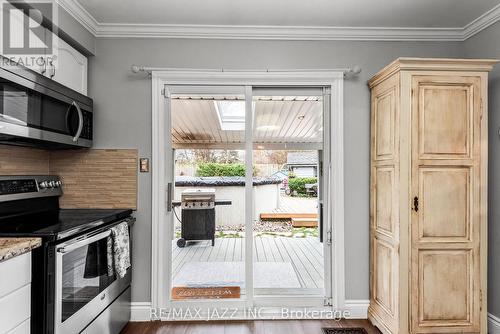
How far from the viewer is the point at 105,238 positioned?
7.28 ft

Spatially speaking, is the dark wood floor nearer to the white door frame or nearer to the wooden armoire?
the white door frame

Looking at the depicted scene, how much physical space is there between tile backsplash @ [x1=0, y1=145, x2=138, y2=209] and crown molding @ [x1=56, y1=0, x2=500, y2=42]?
1072 mm

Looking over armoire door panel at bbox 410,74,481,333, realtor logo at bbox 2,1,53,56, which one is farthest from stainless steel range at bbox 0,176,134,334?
armoire door panel at bbox 410,74,481,333

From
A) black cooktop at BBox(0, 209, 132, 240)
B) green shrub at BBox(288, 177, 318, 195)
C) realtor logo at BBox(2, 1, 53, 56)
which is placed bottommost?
black cooktop at BBox(0, 209, 132, 240)

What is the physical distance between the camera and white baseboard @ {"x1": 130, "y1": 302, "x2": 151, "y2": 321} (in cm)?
274

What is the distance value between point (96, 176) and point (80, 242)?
3.28ft

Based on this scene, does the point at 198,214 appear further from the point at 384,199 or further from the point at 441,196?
the point at 441,196

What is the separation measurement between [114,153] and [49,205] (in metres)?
0.66

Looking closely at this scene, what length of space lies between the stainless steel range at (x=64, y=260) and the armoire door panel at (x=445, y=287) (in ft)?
7.57

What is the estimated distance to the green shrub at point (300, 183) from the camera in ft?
9.66

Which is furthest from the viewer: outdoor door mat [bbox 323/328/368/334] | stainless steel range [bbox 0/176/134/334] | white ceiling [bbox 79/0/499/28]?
outdoor door mat [bbox 323/328/368/334]

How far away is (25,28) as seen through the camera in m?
1.97

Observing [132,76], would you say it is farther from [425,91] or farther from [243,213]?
[425,91]

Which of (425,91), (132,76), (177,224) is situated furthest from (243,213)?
(425,91)
